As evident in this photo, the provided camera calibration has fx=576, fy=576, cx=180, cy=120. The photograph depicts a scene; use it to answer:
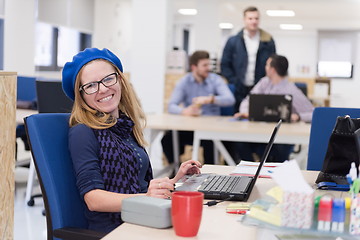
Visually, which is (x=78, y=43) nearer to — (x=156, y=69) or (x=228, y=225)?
(x=156, y=69)

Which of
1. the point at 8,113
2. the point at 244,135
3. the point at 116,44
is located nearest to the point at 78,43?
the point at 116,44

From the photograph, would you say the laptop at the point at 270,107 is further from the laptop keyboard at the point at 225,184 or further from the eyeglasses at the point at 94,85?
the eyeglasses at the point at 94,85

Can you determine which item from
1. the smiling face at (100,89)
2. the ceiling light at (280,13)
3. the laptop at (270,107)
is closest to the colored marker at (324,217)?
the smiling face at (100,89)

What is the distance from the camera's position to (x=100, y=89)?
1804 millimetres

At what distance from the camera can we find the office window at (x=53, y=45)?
892cm

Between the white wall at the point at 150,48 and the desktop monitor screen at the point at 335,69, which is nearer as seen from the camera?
the white wall at the point at 150,48

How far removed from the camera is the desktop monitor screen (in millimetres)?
17516

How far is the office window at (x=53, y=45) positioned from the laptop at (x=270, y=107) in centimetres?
503

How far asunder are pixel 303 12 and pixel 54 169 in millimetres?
13549

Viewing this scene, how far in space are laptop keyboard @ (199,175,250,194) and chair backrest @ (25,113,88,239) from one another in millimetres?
398

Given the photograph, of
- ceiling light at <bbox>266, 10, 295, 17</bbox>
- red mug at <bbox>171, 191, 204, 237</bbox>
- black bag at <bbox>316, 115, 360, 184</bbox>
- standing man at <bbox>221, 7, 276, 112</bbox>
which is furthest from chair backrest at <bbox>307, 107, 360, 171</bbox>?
ceiling light at <bbox>266, 10, 295, 17</bbox>

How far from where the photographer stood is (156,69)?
7047mm

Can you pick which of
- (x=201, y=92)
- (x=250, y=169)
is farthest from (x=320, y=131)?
(x=201, y=92)

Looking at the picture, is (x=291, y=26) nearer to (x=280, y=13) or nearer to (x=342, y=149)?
(x=280, y=13)
